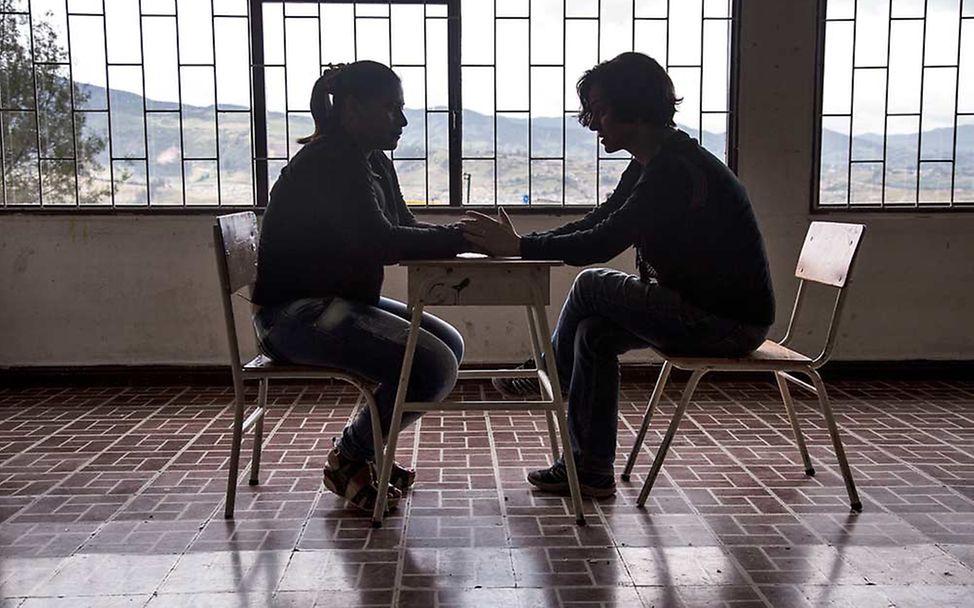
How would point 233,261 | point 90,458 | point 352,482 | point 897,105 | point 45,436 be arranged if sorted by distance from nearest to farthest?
point 233,261, point 352,482, point 90,458, point 45,436, point 897,105

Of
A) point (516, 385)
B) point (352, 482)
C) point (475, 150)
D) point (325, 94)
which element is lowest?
point (352, 482)

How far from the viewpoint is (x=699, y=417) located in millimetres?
3920

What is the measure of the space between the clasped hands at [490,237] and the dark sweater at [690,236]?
0.04 meters

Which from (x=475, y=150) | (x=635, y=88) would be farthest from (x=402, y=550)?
(x=475, y=150)

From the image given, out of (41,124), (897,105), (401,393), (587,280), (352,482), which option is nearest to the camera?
(401,393)

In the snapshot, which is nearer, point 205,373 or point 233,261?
point 233,261

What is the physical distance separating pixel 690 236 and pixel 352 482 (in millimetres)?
1249

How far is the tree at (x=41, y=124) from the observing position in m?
4.53

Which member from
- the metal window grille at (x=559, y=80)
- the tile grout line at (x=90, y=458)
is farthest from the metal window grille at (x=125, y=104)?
the metal window grille at (x=559, y=80)

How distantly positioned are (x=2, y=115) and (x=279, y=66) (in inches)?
57.1

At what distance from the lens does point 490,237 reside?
256 centimetres

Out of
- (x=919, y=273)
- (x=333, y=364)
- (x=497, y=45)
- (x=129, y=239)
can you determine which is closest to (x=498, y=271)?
Result: (x=333, y=364)

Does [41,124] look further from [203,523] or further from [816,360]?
[816,360]

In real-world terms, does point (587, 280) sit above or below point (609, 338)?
above
